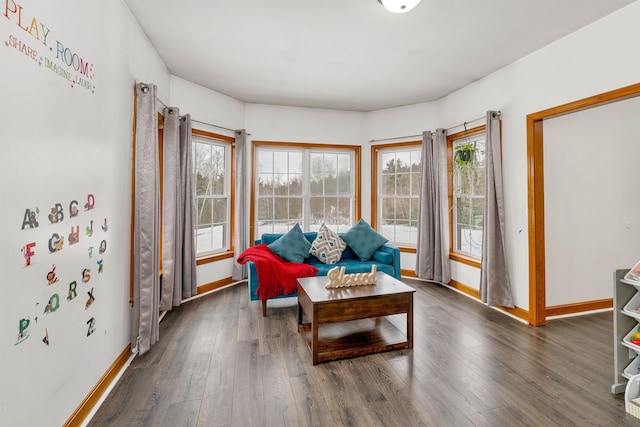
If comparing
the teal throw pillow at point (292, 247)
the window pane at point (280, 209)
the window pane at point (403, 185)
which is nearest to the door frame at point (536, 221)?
the window pane at point (403, 185)

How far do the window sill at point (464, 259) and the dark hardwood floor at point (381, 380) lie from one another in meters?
0.90

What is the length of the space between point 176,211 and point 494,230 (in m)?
3.66

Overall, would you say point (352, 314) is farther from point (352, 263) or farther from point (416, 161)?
point (416, 161)

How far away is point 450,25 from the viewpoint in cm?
263

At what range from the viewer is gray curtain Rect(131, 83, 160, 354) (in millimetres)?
2500

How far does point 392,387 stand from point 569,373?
1.37m

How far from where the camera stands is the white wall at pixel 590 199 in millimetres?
3322

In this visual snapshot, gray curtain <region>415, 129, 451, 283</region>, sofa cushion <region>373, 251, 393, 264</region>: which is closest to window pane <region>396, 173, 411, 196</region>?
gray curtain <region>415, 129, 451, 283</region>

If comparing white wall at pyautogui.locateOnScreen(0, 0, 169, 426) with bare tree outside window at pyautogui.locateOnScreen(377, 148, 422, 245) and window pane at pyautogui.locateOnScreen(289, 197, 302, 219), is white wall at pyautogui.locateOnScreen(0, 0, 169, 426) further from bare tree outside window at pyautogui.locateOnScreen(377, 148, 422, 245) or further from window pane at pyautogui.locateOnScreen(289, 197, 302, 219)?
bare tree outside window at pyautogui.locateOnScreen(377, 148, 422, 245)

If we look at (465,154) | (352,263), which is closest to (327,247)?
(352,263)

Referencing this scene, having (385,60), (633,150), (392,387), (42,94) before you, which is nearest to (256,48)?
(385,60)

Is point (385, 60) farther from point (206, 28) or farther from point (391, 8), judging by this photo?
point (206, 28)

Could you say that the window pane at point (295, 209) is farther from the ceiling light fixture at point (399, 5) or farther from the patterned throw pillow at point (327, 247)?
the ceiling light fixture at point (399, 5)

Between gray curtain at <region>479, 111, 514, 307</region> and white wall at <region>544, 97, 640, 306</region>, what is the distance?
1.41 ft
